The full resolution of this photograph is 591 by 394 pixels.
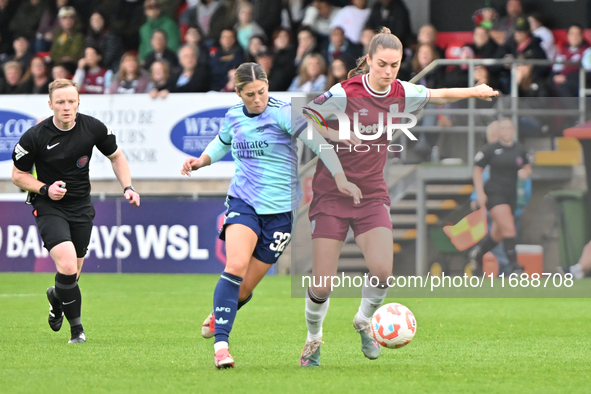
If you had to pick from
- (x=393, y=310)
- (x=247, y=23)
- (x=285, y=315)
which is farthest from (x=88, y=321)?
(x=247, y=23)

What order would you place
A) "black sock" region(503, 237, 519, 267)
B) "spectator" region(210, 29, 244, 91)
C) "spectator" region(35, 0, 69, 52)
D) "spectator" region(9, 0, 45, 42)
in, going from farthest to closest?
"spectator" region(9, 0, 45, 42)
"spectator" region(35, 0, 69, 52)
"spectator" region(210, 29, 244, 91)
"black sock" region(503, 237, 519, 267)

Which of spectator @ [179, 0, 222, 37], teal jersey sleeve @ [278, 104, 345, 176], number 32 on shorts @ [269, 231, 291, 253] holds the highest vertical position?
spectator @ [179, 0, 222, 37]

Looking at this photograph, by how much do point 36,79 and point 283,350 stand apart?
12.0 meters

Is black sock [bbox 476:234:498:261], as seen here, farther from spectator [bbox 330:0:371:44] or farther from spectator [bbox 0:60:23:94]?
spectator [bbox 0:60:23:94]

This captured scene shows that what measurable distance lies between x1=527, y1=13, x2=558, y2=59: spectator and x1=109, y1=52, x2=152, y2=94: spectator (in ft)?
20.6

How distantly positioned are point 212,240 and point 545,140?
5416 millimetres

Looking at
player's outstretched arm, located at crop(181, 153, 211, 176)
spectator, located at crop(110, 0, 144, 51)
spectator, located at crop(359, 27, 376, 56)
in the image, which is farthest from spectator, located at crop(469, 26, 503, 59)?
player's outstretched arm, located at crop(181, 153, 211, 176)

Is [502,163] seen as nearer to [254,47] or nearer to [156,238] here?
[254,47]

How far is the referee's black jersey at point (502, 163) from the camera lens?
12.1 m

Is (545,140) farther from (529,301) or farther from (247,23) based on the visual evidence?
(247,23)

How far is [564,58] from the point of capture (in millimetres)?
15594

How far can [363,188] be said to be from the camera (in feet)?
21.7

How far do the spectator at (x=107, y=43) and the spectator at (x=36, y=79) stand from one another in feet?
3.10

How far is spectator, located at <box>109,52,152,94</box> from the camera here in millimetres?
17109
